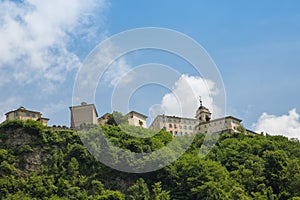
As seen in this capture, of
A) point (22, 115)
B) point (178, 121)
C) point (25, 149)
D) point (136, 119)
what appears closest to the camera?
point (25, 149)

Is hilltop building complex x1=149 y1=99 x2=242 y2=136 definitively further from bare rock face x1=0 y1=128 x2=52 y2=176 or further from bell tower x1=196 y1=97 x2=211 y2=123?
bare rock face x1=0 y1=128 x2=52 y2=176

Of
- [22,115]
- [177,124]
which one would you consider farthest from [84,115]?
[177,124]

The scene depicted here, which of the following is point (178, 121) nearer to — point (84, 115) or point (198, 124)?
point (198, 124)

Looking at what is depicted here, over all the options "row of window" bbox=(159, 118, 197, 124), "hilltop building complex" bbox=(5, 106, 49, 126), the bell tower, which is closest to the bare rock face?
"hilltop building complex" bbox=(5, 106, 49, 126)

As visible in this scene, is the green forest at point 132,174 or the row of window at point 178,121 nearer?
the green forest at point 132,174

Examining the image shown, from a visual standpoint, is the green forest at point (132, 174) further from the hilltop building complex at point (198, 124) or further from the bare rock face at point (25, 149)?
the hilltop building complex at point (198, 124)

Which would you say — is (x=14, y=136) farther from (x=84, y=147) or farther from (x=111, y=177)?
(x=111, y=177)

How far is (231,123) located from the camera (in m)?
67.9

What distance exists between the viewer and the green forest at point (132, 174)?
4319cm

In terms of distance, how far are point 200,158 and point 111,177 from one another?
9.05 m

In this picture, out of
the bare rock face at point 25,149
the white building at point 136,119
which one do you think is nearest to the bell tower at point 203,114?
the white building at point 136,119

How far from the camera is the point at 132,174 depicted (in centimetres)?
4766

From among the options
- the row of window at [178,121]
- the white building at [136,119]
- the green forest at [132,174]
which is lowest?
the green forest at [132,174]

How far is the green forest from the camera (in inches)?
1700
